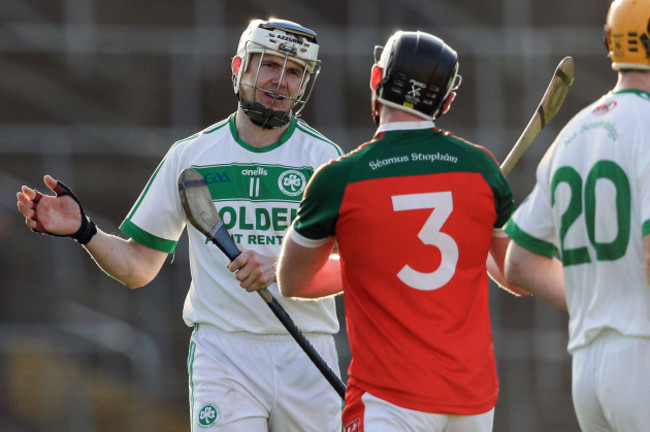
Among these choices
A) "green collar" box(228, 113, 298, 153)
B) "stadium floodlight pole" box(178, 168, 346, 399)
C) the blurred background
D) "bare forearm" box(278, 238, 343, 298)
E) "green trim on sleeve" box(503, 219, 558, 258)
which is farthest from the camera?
the blurred background

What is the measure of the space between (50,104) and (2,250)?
143 centimetres

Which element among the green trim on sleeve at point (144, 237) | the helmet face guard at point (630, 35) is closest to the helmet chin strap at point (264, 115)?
the green trim on sleeve at point (144, 237)

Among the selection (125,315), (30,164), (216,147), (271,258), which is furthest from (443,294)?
(30,164)

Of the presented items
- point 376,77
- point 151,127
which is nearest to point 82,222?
point 376,77

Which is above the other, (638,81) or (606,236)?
(638,81)

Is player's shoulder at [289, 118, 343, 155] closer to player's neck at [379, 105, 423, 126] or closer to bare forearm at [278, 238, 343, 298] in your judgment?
bare forearm at [278, 238, 343, 298]

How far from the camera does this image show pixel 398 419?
9.48 feet

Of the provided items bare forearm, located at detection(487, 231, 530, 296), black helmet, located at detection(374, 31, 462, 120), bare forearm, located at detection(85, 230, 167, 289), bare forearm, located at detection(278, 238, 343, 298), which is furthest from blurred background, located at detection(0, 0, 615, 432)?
black helmet, located at detection(374, 31, 462, 120)

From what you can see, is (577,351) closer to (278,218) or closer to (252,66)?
(278,218)

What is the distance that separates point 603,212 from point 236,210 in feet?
4.67

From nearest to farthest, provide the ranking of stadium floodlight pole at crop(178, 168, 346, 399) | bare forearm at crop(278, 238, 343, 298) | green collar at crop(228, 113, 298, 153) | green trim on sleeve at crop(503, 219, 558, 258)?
green trim on sleeve at crop(503, 219, 558, 258) → bare forearm at crop(278, 238, 343, 298) → stadium floodlight pole at crop(178, 168, 346, 399) → green collar at crop(228, 113, 298, 153)

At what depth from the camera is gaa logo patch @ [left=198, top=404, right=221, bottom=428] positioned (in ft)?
12.1

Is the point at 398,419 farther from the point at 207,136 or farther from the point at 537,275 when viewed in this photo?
the point at 207,136

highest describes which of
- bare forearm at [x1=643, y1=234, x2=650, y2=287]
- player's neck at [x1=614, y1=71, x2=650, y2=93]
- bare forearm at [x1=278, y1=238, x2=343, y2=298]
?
player's neck at [x1=614, y1=71, x2=650, y2=93]
